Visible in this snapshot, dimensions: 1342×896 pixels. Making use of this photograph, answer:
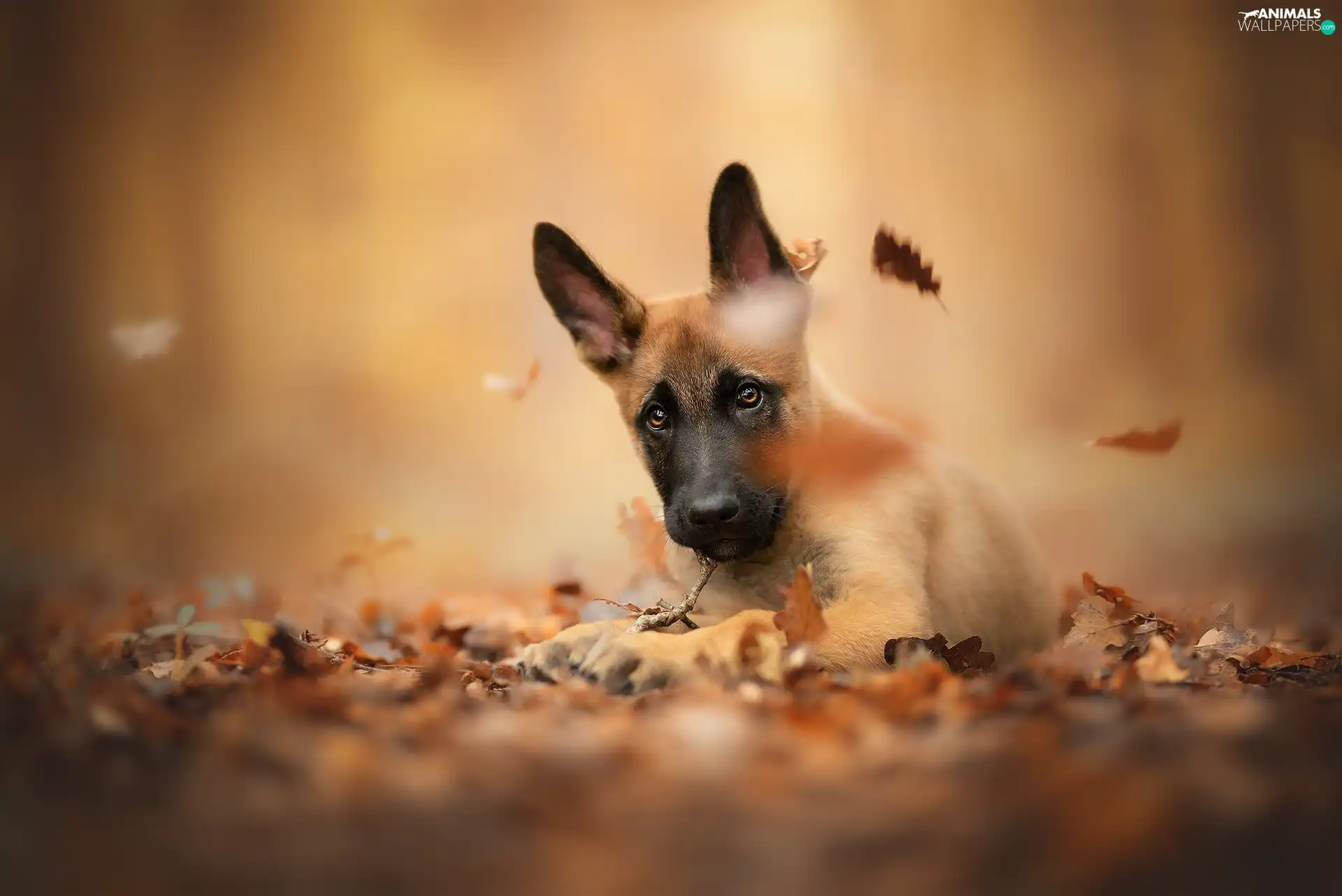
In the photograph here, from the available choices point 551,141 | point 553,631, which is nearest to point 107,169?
point 551,141

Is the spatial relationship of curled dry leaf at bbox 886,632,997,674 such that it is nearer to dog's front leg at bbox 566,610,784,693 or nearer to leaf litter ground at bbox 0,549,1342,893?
leaf litter ground at bbox 0,549,1342,893

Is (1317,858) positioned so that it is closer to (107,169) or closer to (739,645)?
(739,645)

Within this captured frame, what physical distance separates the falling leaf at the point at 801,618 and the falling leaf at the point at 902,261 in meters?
1.40

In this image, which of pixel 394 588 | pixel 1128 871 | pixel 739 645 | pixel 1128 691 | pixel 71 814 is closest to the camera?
pixel 1128 871

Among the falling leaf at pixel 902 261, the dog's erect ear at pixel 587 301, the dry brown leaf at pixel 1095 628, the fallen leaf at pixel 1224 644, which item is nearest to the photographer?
the fallen leaf at pixel 1224 644

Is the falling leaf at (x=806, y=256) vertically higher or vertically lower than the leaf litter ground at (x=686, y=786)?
higher

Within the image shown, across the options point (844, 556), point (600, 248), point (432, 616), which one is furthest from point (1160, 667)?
point (600, 248)

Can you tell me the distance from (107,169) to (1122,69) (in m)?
8.88

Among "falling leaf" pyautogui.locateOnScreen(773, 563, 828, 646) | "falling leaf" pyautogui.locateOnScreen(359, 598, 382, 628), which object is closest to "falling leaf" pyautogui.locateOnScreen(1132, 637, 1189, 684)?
"falling leaf" pyautogui.locateOnScreen(773, 563, 828, 646)

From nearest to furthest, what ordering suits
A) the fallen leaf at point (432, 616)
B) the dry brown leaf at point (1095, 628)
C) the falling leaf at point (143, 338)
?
the dry brown leaf at point (1095, 628) → the fallen leaf at point (432, 616) → the falling leaf at point (143, 338)

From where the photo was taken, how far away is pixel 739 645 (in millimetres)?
2596

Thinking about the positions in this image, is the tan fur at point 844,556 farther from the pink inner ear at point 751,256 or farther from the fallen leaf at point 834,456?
the pink inner ear at point 751,256

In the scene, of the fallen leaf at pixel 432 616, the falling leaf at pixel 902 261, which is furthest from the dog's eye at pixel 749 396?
the fallen leaf at pixel 432 616

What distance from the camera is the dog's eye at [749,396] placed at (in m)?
3.36
